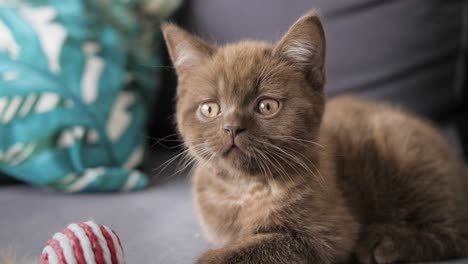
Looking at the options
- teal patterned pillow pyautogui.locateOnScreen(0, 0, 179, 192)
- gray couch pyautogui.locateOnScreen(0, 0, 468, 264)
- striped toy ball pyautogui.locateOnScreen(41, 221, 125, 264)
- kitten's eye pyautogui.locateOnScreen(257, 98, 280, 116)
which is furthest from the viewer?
gray couch pyautogui.locateOnScreen(0, 0, 468, 264)

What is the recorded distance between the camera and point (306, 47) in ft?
4.00

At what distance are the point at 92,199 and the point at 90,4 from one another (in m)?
0.76

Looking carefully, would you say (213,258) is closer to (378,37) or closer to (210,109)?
(210,109)

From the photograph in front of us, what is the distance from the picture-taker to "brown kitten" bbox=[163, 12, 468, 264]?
3.75ft

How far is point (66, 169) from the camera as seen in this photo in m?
1.64

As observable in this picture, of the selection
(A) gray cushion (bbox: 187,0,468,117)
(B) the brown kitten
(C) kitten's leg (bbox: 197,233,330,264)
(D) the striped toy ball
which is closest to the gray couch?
(A) gray cushion (bbox: 187,0,468,117)

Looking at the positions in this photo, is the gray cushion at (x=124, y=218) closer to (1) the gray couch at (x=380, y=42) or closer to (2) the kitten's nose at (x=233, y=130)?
(1) the gray couch at (x=380, y=42)

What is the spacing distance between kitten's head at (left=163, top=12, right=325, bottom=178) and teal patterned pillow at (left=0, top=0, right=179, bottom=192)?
21.6 inches

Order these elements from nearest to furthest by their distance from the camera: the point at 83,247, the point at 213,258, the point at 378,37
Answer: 1. the point at 83,247
2. the point at 213,258
3. the point at 378,37

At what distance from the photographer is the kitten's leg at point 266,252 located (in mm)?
1073

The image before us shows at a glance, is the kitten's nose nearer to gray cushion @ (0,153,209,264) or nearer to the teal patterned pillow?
gray cushion @ (0,153,209,264)

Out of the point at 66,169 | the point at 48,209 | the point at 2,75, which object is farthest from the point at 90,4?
the point at 48,209

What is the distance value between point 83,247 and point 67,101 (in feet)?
2.88

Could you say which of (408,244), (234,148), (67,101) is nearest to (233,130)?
(234,148)
